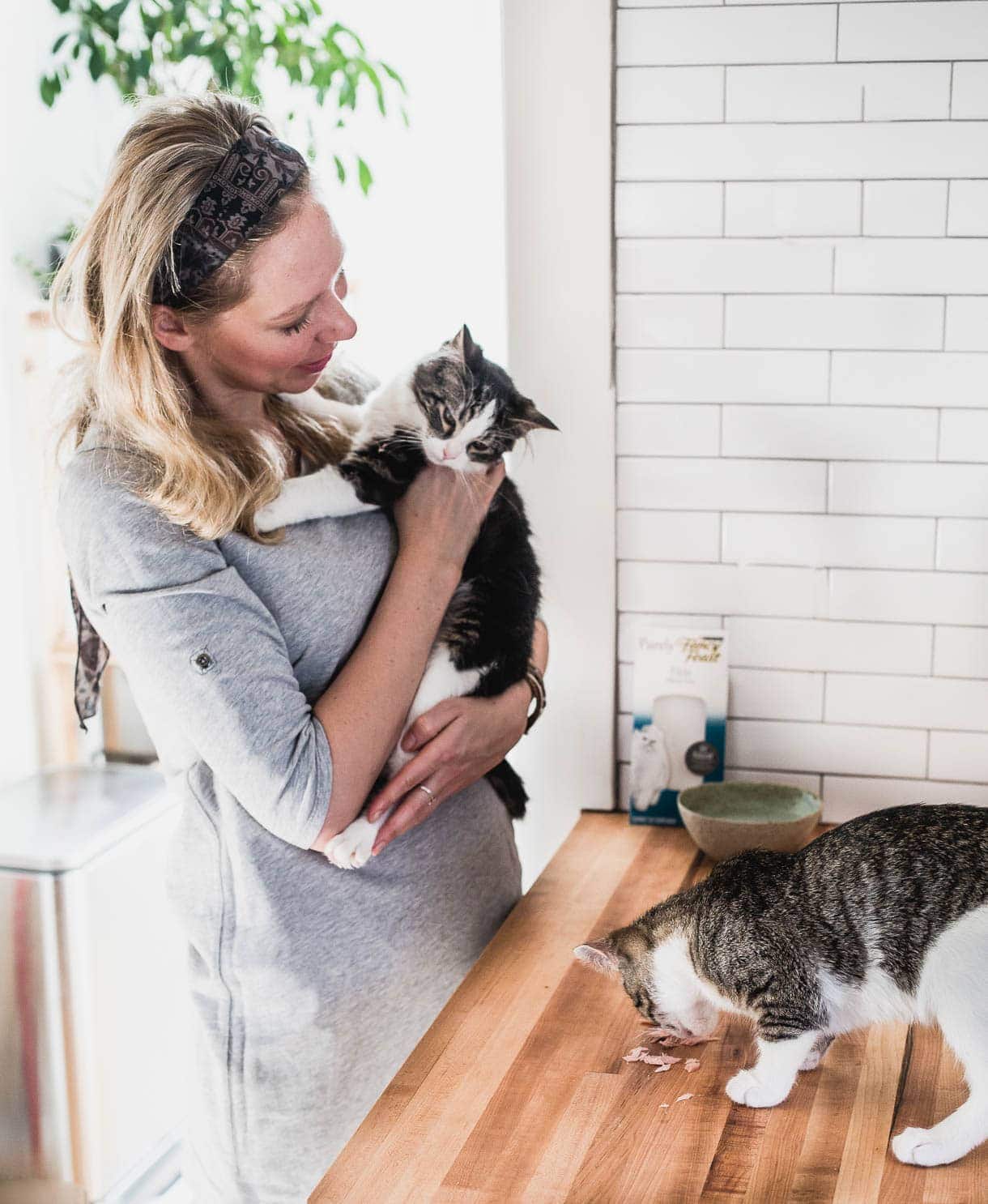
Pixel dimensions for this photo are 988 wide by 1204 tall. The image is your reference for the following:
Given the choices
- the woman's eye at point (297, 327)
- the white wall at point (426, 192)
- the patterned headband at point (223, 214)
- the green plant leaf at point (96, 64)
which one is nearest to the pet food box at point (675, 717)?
the white wall at point (426, 192)

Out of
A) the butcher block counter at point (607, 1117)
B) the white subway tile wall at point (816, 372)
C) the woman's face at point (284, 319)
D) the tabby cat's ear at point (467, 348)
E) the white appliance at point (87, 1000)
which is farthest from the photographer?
the white appliance at point (87, 1000)

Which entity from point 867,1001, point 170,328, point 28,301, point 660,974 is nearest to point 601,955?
point 660,974

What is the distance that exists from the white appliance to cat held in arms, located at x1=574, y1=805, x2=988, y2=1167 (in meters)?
1.32

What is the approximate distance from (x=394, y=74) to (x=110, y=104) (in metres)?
0.82

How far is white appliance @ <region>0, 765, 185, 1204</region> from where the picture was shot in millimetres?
2125

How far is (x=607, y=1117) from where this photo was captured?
3.66 ft

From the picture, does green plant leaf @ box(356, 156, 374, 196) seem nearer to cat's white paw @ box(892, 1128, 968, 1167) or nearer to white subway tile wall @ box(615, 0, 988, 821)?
white subway tile wall @ box(615, 0, 988, 821)

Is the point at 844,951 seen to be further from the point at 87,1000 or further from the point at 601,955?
the point at 87,1000

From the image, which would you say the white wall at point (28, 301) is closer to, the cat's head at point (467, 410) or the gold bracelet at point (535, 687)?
the cat's head at point (467, 410)

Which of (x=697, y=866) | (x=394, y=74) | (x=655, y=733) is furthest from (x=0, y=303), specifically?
(x=697, y=866)

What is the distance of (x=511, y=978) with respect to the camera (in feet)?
4.54

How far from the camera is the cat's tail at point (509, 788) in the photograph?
1.66m

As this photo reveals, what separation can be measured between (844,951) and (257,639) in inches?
26.3

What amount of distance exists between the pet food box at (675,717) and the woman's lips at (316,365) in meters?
0.72
